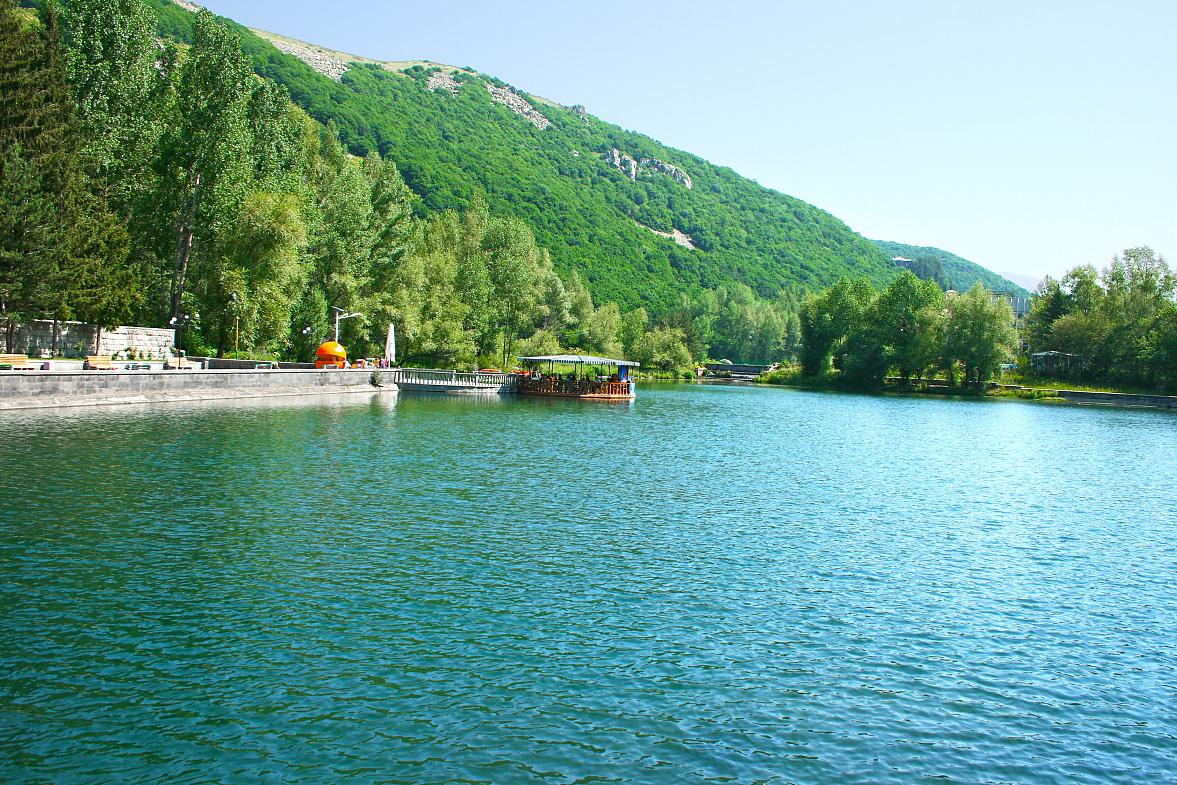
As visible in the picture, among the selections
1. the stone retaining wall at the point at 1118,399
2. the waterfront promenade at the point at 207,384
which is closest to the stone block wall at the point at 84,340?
the waterfront promenade at the point at 207,384

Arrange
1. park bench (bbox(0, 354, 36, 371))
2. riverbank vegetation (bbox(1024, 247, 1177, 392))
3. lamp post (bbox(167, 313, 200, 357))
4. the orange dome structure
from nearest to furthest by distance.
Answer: park bench (bbox(0, 354, 36, 371)) < lamp post (bbox(167, 313, 200, 357)) < the orange dome structure < riverbank vegetation (bbox(1024, 247, 1177, 392))

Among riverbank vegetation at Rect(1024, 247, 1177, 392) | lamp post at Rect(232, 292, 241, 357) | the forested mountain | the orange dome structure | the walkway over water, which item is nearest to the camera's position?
the forested mountain

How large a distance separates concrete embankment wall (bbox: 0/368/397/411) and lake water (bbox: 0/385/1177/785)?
649 centimetres

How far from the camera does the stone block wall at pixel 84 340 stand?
4025cm

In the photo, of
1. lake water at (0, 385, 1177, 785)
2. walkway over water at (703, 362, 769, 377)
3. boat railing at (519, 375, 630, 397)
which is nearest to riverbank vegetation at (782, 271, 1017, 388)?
walkway over water at (703, 362, 769, 377)

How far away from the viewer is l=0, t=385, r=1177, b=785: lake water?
8062 mm

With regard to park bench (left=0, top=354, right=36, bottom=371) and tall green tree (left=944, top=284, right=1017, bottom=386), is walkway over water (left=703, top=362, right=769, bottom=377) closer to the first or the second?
Answer: tall green tree (left=944, top=284, right=1017, bottom=386)

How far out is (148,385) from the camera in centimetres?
3772

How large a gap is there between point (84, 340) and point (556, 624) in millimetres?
41826

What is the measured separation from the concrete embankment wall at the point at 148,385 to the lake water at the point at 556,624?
6488mm

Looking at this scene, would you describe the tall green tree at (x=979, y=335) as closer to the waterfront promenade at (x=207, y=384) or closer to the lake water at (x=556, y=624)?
the waterfront promenade at (x=207, y=384)

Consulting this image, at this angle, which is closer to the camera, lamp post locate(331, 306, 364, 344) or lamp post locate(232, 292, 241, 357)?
lamp post locate(232, 292, 241, 357)

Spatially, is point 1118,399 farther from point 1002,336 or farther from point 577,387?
point 577,387

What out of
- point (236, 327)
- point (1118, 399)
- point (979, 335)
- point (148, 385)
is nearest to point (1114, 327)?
point (1118, 399)
